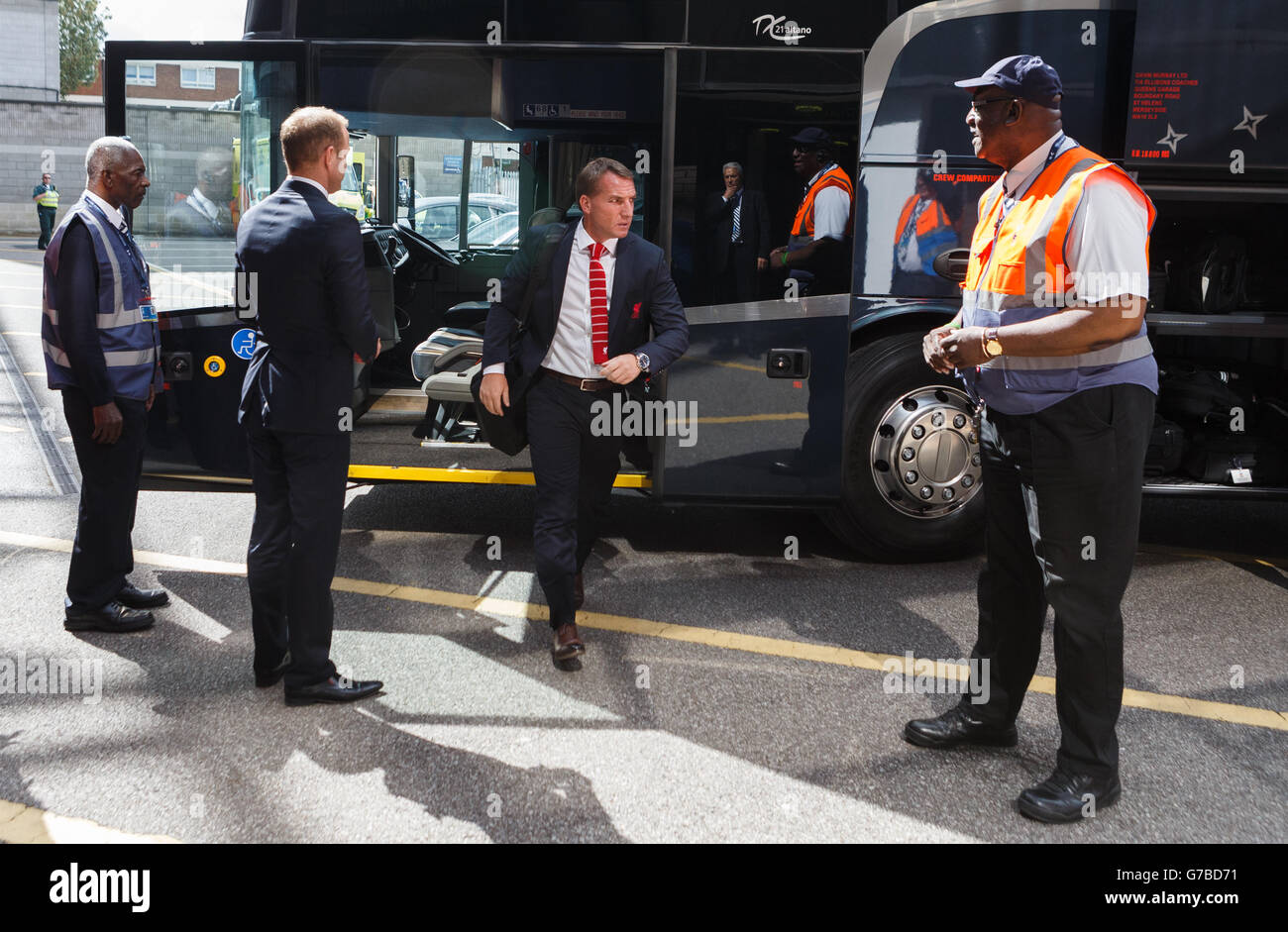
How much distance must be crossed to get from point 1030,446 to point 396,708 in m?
2.20

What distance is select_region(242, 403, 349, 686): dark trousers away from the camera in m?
3.82

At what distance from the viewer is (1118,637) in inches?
128

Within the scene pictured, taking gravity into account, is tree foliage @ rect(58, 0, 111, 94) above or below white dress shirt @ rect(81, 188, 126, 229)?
above

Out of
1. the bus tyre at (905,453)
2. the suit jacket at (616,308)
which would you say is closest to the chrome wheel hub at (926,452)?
the bus tyre at (905,453)

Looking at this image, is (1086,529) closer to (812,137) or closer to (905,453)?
(905,453)

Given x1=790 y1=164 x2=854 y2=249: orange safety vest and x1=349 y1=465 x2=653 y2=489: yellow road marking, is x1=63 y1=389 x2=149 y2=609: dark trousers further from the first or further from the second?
x1=790 y1=164 x2=854 y2=249: orange safety vest

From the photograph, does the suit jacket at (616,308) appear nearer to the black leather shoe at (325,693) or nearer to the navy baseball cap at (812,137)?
the navy baseball cap at (812,137)

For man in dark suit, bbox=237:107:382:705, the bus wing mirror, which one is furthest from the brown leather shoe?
the bus wing mirror

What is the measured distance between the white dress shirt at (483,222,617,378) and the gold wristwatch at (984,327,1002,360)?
1589 mm

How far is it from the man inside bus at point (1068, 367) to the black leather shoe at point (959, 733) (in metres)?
0.38

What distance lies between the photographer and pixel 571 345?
171 inches

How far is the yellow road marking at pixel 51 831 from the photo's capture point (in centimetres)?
305
